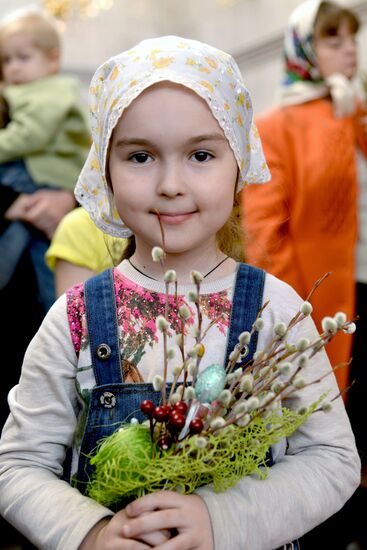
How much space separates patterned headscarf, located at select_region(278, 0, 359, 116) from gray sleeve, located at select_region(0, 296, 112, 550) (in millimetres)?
1582

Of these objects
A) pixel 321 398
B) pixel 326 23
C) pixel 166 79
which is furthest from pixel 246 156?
pixel 326 23

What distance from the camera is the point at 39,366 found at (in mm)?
1071

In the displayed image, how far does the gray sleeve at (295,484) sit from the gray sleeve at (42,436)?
164 mm

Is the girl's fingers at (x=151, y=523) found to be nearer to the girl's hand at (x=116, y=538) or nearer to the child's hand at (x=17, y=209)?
the girl's hand at (x=116, y=538)

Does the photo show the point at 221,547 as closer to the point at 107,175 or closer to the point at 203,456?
the point at 203,456

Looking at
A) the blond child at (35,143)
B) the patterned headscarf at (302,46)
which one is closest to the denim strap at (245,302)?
→ the blond child at (35,143)

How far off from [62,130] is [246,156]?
170 centimetres

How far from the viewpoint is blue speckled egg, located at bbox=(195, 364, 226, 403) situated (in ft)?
3.01

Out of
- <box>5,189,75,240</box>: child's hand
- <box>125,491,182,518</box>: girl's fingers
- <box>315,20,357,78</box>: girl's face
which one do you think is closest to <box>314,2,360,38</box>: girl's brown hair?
<box>315,20,357,78</box>: girl's face

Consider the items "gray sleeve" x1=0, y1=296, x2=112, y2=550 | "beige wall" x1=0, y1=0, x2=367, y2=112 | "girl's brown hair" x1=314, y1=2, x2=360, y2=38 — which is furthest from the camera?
"beige wall" x1=0, y1=0, x2=367, y2=112

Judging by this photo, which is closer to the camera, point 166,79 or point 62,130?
point 166,79

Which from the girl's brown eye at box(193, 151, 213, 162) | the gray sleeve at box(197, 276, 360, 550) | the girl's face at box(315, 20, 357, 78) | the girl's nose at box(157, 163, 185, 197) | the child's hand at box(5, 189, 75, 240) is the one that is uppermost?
the girl's brown eye at box(193, 151, 213, 162)

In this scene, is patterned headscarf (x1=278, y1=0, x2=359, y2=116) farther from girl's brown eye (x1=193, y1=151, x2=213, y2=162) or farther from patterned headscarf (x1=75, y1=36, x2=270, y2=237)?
girl's brown eye (x1=193, y1=151, x2=213, y2=162)

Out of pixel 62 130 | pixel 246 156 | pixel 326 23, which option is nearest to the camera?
pixel 246 156
